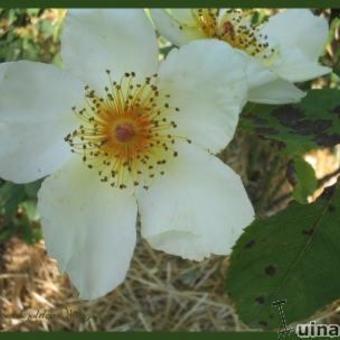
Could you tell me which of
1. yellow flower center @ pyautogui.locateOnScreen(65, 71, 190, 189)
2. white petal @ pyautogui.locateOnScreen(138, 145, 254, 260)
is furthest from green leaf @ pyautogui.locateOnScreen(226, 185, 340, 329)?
yellow flower center @ pyautogui.locateOnScreen(65, 71, 190, 189)

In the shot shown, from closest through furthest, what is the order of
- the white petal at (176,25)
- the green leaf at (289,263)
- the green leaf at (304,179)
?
the green leaf at (289,263)
the white petal at (176,25)
the green leaf at (304,179)

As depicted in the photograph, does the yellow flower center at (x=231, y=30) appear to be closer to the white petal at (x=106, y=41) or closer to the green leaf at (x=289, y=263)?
the white petal at (x=106, y=41)

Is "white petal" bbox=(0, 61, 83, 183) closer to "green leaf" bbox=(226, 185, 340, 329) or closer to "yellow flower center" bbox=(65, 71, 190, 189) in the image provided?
"yellow flower center" bbox=(65, 71, 190, 189)

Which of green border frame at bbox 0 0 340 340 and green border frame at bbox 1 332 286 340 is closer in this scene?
green border frame at bbox 0 0 340 340

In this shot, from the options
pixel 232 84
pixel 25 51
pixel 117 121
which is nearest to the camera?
pixel 232 84

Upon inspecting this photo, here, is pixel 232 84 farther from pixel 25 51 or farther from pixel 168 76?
pixel 25 51

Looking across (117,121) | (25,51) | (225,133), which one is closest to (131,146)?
(117,121)

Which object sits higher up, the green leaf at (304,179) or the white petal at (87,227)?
the white petal at (87,227)

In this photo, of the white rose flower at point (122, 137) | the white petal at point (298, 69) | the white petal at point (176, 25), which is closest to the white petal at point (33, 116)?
the white rose flower at point (122, 137)
